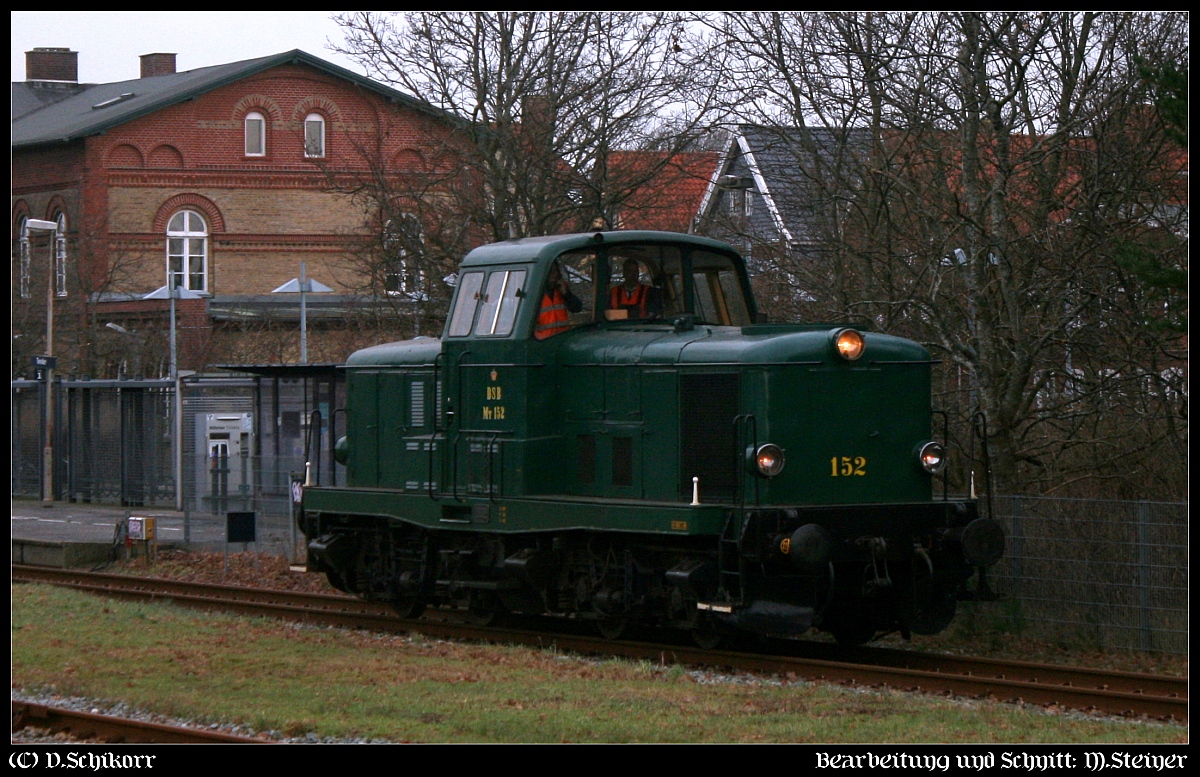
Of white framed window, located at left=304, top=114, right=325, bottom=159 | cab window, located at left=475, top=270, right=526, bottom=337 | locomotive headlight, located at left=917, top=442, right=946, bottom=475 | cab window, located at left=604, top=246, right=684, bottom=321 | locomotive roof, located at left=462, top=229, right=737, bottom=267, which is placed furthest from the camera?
white framed window, located at left=304, top=114, right=325, bottom=159

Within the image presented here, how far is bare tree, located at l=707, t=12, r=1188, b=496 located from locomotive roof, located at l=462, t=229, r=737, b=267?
207 cm

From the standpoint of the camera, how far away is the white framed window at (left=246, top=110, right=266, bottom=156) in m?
45.2

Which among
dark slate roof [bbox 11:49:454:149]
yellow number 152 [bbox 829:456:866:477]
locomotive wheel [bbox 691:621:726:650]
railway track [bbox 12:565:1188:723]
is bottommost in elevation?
railway track [bbox 12:565:1188:723]

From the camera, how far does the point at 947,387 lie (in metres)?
15.5

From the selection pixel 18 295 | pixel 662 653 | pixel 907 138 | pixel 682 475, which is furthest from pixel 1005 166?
pixel 18 295

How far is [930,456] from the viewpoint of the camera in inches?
458

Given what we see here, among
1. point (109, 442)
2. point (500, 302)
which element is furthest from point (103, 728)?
point (109, 442)

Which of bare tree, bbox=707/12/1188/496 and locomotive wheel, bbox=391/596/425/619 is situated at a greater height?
bare tree, bbox=707/12/1188/496

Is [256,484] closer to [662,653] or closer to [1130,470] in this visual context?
[662,653]

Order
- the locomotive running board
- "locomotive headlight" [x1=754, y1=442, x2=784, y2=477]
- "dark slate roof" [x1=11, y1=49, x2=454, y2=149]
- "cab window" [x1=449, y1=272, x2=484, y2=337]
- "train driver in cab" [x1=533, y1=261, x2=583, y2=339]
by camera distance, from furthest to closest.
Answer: "dark slate roof" [x1=11, y1=49, x2=454, y2=149] → "cab window" [x1=449, y1=272, x2=484, y2=337] → "train driver in cab" [x1=533, y1=261, x2=583, y2=339] → "locomotive headlight" [x1=754, y1=442, x2=784, y2=477] → the locomotive running board

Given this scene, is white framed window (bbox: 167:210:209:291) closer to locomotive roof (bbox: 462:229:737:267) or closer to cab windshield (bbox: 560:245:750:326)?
locomotive roof (bbox: 462:229:737:267)

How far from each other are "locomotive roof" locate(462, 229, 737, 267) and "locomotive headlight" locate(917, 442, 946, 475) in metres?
2.65

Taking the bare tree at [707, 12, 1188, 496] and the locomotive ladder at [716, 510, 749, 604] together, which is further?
the bare tree at [707, 12, 1188, 496]

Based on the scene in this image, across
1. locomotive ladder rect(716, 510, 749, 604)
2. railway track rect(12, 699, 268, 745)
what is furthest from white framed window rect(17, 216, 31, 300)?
locomotive ladder rect(716, 510, 749, 604)
